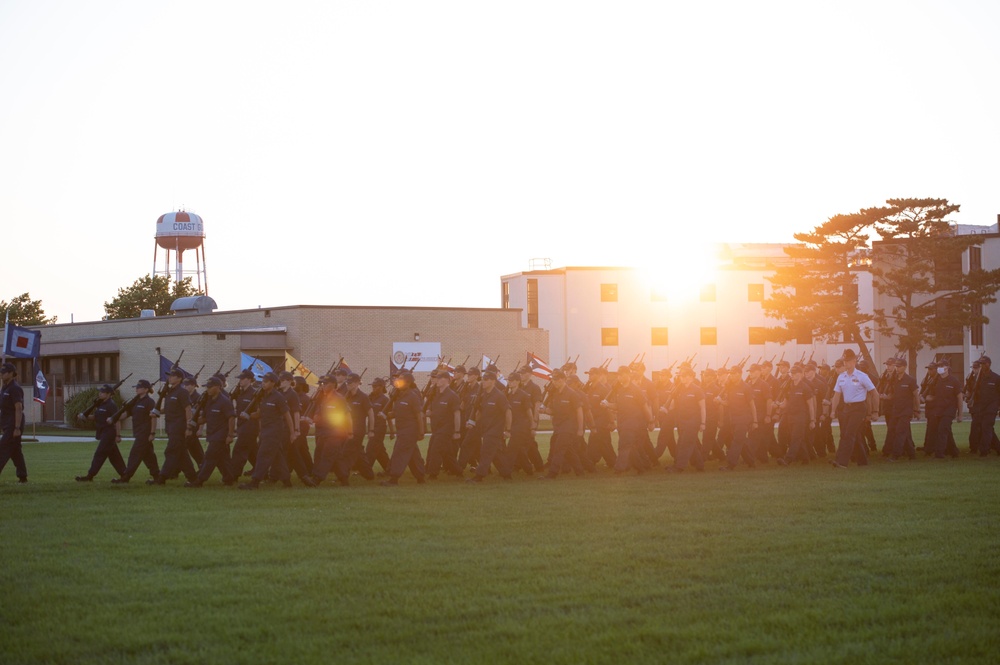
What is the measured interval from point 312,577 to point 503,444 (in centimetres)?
1050

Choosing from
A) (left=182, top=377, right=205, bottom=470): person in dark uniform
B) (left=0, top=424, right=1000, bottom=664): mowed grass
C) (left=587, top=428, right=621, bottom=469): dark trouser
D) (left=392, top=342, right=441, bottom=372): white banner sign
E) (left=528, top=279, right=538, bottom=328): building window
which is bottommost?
(left=0, top=424, right=1000, bottom=664): mowed grass

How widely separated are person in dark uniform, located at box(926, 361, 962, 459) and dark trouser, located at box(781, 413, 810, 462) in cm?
285

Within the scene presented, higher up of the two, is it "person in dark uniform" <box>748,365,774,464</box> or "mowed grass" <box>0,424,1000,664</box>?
"person in dark uniform" <box>748,365,774,464</box>

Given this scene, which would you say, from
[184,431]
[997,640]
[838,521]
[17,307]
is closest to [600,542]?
[838,521]

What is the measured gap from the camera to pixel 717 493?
17250 mm

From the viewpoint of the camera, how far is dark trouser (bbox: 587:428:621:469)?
899 inches

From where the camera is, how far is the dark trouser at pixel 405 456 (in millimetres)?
19516

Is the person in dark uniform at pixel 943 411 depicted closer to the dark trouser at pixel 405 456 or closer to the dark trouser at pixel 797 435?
the dark trouser at pixel 797 435

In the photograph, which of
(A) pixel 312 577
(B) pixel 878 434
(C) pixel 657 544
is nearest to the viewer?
(A) pixel 312 577

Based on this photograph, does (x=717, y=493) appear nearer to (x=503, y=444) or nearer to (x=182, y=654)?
(x=503, y=444)

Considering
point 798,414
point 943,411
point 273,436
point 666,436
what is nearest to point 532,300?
point 943,411

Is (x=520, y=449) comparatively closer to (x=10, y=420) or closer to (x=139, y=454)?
(x=139, y=454)

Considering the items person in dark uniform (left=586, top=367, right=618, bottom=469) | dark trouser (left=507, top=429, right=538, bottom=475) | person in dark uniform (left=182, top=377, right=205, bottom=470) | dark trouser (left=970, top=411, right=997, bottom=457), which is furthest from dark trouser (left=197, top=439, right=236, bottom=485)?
dark trouser (left=970, top=411, right=997, bottom=457)

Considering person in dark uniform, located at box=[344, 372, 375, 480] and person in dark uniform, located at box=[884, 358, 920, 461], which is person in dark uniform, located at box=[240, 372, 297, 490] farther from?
person in dark uniform, located at box=[884, 358, 920, 461]
